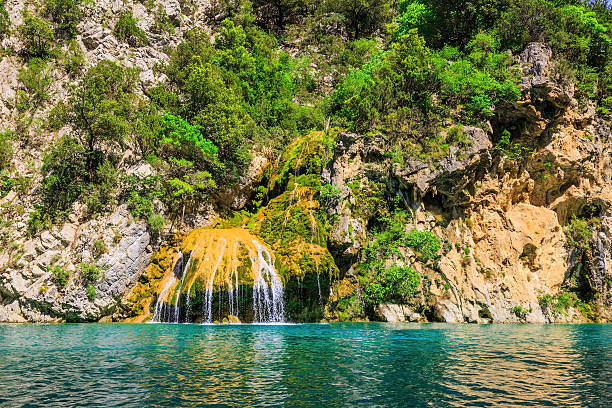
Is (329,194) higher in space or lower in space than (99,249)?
higher

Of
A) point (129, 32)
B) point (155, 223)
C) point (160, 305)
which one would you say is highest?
point (129, 32)

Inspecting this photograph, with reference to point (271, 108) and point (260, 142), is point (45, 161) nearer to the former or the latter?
point (260, 142)

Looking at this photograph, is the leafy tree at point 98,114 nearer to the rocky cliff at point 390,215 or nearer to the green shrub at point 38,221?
the rocky cliff at point 390,215

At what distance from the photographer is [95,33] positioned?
2728 centimetres

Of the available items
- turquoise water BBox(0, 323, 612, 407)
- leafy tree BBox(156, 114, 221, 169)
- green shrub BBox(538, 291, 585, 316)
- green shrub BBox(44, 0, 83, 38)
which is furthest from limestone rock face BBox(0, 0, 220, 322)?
green shrub BBox(538, 291, 585, 316)

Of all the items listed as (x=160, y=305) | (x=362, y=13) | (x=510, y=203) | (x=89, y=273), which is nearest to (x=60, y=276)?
(x=89, y=273)

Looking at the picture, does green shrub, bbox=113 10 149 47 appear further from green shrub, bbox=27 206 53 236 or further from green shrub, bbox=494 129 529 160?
green shrub, bbox=494 129 529 160

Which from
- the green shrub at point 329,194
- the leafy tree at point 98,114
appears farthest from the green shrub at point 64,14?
the green shrub at point 329,194

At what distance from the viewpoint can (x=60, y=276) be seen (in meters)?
17.9

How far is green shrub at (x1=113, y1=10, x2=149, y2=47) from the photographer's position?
27.9 m

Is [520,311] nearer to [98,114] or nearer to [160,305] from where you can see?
[160,305]

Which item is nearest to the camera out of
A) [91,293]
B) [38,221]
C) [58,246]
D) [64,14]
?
[91,293]

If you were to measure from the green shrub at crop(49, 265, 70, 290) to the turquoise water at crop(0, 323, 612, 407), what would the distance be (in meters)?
7.29

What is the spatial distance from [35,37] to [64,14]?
3.02 m
